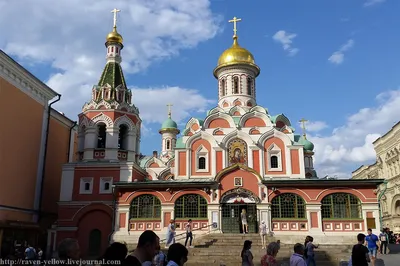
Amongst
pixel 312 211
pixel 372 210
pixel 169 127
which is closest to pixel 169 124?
pixel 169 127

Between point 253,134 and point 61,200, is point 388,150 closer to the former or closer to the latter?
point 253,134

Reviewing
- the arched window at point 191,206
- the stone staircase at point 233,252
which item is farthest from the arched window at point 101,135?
the stone staircase at point 233,252

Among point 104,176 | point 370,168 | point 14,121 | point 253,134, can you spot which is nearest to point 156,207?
point 104,176

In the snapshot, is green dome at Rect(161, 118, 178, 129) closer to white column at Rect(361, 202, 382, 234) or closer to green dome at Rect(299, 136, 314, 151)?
green dome at Rect(299, 136, 314, 151)

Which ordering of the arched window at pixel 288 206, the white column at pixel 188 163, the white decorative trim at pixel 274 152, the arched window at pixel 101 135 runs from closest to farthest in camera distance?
the arched window at pixel 288 206 → the white decorative trim at pixel 274 152 → the white column at pixel 188 163 → the arched window at pixel 101 135

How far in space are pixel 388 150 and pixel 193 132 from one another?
76.0ft

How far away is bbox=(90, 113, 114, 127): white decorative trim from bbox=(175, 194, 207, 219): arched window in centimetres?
639

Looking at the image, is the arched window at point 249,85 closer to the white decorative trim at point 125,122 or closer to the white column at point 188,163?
the white column at point 188,163

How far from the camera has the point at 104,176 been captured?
2294 cm

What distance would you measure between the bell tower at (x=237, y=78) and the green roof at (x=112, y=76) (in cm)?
712

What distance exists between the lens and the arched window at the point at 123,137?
24.3m

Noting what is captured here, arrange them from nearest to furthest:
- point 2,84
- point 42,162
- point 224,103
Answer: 1. point 2,84
2. point 42,162
3. point 224,103

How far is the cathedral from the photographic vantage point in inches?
818

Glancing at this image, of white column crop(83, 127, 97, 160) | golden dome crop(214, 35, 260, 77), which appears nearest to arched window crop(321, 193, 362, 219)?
golden dome crop(214, 35, 260, 77)
